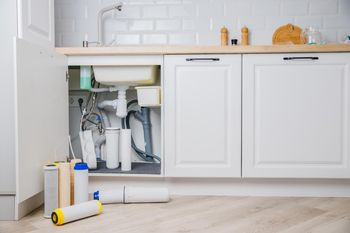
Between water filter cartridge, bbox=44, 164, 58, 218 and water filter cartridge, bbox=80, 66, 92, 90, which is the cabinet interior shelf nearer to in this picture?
water filter cartridge, bbox=44, 164, 58, 218

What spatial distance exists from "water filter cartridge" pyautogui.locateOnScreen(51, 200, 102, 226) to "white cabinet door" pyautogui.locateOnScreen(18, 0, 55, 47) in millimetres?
885

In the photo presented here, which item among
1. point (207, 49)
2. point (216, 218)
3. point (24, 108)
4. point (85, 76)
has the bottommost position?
point (216, 218)

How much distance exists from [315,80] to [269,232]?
1.00 m

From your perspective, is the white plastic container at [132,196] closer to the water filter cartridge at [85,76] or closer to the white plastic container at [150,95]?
the white plastic container at [150,95]

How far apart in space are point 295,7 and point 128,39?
1.29m

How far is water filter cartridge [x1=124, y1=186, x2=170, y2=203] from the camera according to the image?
2.07 m

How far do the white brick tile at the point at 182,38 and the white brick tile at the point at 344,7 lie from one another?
1.11 meters

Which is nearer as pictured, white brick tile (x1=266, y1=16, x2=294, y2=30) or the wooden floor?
the wooden floor

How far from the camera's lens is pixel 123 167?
2361mm

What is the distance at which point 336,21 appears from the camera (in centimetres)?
277

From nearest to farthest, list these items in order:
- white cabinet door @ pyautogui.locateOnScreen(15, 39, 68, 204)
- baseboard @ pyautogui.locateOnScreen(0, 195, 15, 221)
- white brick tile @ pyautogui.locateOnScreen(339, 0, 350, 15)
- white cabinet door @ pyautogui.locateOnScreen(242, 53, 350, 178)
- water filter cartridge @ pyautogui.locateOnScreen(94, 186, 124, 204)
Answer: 1. white cabinet door @ pyautogui.locateOnScreen(15, 39, 68, 204)
2. baseboard @ pyautogui.locateOnScreen(0, 195, 15, 221)
3. water filter cartridge @ pyautogui.locateOnScreen(94, 186, 124, 204)
4. white cabinet door @ pyautogui.locateOnScreen(242, 53, 350, 178)
5. white brick tile @ pyautogui.locateOnScreen(339, 0, 350, 15)

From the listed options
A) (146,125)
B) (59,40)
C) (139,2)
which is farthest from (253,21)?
(59,40)

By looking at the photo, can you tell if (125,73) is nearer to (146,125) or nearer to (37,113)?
(146,125)

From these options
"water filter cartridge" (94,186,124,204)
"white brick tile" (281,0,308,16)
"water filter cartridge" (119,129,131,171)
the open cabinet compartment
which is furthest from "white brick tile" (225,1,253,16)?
"water filter cartridge" (94,186,124,204)
